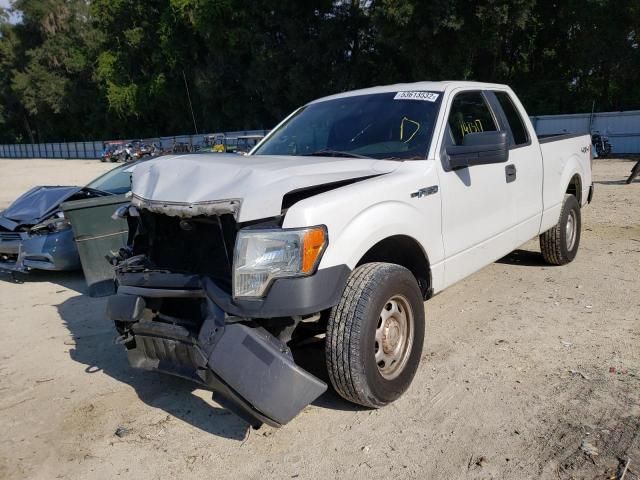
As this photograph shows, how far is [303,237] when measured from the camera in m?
2.75

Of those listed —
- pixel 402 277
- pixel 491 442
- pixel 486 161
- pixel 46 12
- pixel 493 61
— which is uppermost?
pixel 46 12

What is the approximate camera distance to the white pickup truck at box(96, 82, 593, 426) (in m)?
2.76

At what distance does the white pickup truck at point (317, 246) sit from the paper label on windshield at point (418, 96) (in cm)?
2

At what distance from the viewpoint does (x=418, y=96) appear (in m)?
4.19

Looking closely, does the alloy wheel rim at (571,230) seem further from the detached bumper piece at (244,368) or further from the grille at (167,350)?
the grille at (167,350)

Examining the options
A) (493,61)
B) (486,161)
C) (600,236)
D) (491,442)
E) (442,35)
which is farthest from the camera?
(493,61)

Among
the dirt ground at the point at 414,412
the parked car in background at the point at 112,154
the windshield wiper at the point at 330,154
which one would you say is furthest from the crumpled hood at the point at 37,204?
the parked car in background at the point at 112,154

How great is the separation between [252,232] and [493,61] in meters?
34.1

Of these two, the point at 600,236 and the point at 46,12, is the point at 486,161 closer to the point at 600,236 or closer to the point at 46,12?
the point at 600,236

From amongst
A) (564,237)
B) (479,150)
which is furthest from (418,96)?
(564,237)

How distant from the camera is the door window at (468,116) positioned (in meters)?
4.19

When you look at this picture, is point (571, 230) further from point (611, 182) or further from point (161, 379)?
point (611, 182)

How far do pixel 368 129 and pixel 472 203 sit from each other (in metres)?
0.98

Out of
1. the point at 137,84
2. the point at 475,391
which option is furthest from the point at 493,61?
the point at 137,84
